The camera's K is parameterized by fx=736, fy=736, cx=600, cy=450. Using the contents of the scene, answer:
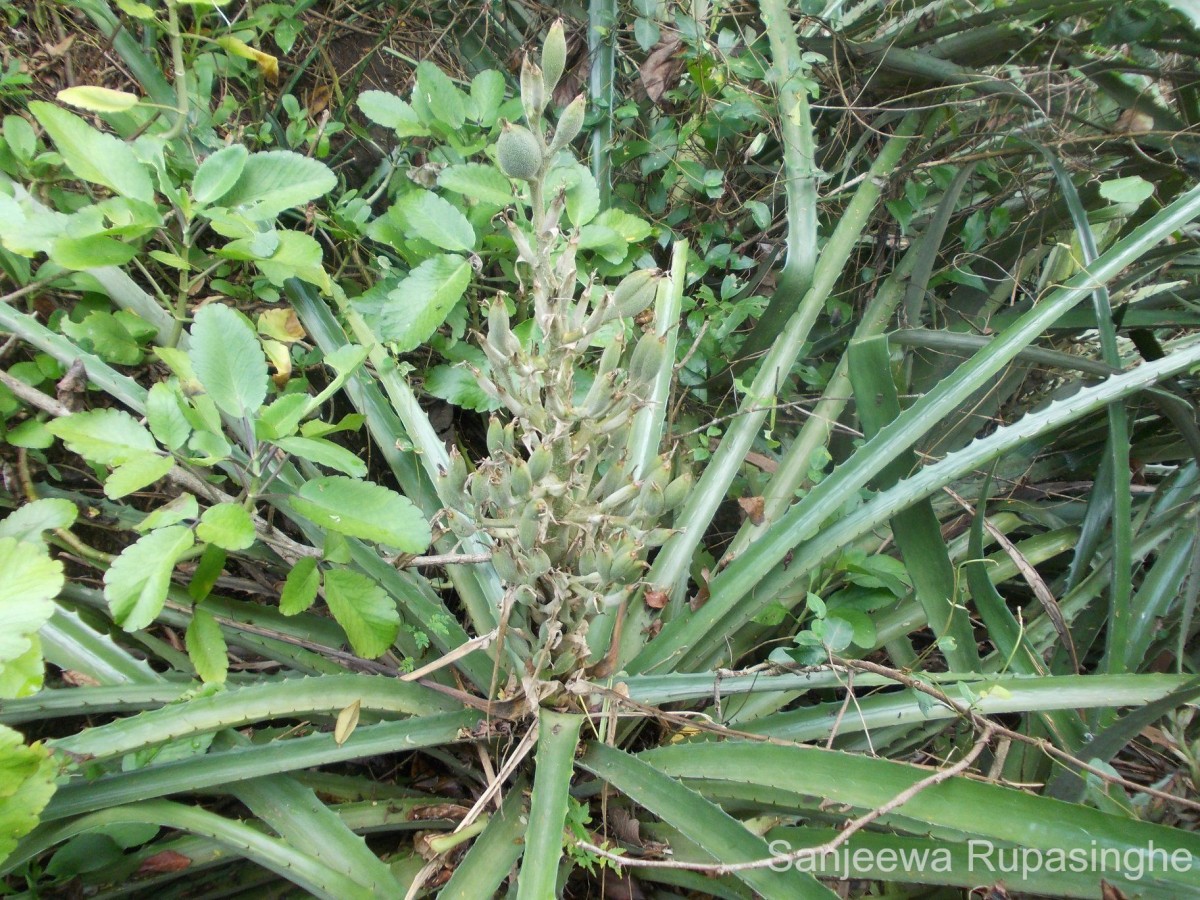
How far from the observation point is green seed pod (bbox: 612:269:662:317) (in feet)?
2.89

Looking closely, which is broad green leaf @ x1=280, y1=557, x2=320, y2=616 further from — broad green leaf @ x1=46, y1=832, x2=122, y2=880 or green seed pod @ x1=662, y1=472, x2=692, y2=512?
green seed pod @ x1=662, y1=472, x2=692, y2=512

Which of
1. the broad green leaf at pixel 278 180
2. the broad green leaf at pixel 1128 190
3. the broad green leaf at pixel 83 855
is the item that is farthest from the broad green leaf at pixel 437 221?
the broad green leaf at pixel 1128 190

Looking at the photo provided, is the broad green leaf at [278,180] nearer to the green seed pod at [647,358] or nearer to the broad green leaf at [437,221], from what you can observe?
the broad green leaf at [437,221]

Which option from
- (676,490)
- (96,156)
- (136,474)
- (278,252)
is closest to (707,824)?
(676,490)

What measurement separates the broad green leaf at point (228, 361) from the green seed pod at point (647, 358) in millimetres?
558

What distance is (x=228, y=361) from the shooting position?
3.49ft

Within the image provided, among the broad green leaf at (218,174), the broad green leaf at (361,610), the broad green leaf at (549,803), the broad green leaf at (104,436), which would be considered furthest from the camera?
the broad green leaf at (218,174)

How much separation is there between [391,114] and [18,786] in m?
1.29

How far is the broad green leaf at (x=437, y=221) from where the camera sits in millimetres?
1261

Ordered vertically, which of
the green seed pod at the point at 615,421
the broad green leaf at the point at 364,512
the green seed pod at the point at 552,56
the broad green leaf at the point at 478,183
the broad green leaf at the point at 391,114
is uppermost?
the green seed pod at the point at 552,56

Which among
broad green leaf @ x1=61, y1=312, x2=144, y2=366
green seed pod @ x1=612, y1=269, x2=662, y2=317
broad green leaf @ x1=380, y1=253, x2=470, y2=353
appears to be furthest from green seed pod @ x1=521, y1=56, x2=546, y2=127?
broad green leaf @ x1=61, y1=312, x2=144, y2=366

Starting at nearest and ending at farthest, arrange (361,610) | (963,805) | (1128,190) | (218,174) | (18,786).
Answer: (18,786) < (963,805) < (361,610) < (218,174) < (1128,190)

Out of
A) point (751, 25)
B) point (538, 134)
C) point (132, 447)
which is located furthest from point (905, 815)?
point (751, 25)

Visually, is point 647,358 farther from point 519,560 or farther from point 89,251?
point 89,251
